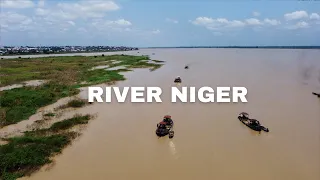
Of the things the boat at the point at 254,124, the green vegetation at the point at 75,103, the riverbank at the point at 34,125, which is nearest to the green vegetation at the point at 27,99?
the riverbank at the point at 34,125

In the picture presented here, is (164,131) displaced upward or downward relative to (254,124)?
downward

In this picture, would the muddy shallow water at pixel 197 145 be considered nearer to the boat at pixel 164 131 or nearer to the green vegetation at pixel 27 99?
the boat at pixel 164 131

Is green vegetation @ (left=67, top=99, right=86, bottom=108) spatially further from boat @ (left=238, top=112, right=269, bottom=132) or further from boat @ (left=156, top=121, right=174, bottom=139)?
boat @ (left=238, top=112, right=269, bottom=132)

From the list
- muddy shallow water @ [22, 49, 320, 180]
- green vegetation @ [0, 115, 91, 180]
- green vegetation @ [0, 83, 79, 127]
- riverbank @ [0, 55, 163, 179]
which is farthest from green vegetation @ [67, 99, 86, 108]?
green vegetation @ [0, 115, 91, 180]

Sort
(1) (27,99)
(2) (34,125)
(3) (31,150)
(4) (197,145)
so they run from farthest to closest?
(1) (27,99)
(2) (34,125)
(4) (197,145)
(3) (31,150)

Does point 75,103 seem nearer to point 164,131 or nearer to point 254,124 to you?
point 164,131

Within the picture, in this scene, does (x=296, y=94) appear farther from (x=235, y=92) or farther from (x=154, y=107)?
(x=154, y=107)

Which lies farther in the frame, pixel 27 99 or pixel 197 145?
pixel 27 99

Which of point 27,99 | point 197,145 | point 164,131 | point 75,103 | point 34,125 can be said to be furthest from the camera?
point 27,99

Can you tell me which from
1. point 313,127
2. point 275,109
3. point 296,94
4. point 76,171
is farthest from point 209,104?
→ point 76,171

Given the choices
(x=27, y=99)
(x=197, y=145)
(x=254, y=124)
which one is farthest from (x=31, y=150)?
(x=254, y=124)
